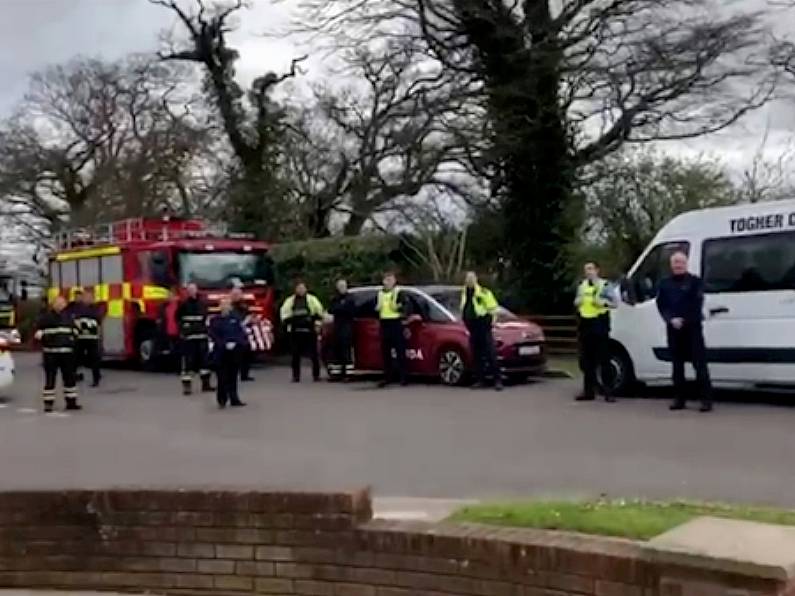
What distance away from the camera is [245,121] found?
116 ft

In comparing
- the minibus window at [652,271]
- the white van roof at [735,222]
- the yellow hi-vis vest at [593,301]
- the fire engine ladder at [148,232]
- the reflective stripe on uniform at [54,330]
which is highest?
the fire engine ladder at [148,232]

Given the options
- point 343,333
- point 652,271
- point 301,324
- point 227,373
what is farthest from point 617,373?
point 301,324

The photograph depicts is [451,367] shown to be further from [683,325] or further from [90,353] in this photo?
[90,353]

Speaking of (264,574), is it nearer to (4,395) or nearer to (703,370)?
(703,370)

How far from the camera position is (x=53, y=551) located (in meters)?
6.25

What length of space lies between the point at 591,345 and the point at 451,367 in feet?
10.5

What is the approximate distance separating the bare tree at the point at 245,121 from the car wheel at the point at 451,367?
48.0 ft

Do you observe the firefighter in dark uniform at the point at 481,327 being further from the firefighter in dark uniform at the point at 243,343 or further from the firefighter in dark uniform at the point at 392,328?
the firefighter in dark uniform at the point at 243,343

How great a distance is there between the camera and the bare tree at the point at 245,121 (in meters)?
32.5

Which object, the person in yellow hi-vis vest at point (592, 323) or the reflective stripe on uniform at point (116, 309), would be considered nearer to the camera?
the person in yellow hi-vis vest at point (592, 323)

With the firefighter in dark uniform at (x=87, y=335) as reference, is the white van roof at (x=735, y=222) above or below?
above

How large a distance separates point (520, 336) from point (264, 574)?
12168 mm

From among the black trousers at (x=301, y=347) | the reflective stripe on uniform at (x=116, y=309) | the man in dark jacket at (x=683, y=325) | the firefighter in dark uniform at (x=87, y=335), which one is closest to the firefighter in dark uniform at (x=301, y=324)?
the black trousers at (x=301, y=347)

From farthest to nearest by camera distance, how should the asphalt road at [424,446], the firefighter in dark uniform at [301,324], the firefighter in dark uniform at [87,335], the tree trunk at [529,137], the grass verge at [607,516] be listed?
the tree trunk at [529,137]
the firefighter in dark uniform at [87,335]
the firefighter in dark uniform at [301,324]
the asphalt road at [424,446]
the grass verge at [607,516]
